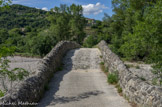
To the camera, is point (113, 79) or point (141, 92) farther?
point (113, 79)

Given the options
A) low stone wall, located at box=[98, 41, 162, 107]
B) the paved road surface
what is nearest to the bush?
the paved road surface

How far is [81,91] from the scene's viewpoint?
7.97 meters

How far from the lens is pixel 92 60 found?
14.8m

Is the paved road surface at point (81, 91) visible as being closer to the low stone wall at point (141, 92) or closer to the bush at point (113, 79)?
the bush at point (113, 79)

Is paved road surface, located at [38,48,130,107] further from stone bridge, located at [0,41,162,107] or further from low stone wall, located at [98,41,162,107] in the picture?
low stone wall, located at [98,41,162,107]

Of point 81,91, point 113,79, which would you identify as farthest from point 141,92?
point 113,79

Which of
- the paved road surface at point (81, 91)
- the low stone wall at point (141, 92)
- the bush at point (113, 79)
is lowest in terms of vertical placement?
the paved road surface at point (81, 91)

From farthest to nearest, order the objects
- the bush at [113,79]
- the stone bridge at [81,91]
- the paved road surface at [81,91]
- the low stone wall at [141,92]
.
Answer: the bush at [113,79] → the paved road surface at [81,91] → the stone bridge at [81,91] → the low stone wall at [141,92]

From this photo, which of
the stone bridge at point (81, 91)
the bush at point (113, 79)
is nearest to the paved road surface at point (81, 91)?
the stone bridge at point (81, 91)

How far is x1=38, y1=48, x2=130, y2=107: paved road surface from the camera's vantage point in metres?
6.46

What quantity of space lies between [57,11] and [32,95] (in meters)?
65.4

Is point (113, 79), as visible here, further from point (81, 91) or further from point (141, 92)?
point (141, 92)

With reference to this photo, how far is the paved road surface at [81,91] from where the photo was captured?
21.2 feet

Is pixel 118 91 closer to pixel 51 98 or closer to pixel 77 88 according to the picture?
pixel 77 88
